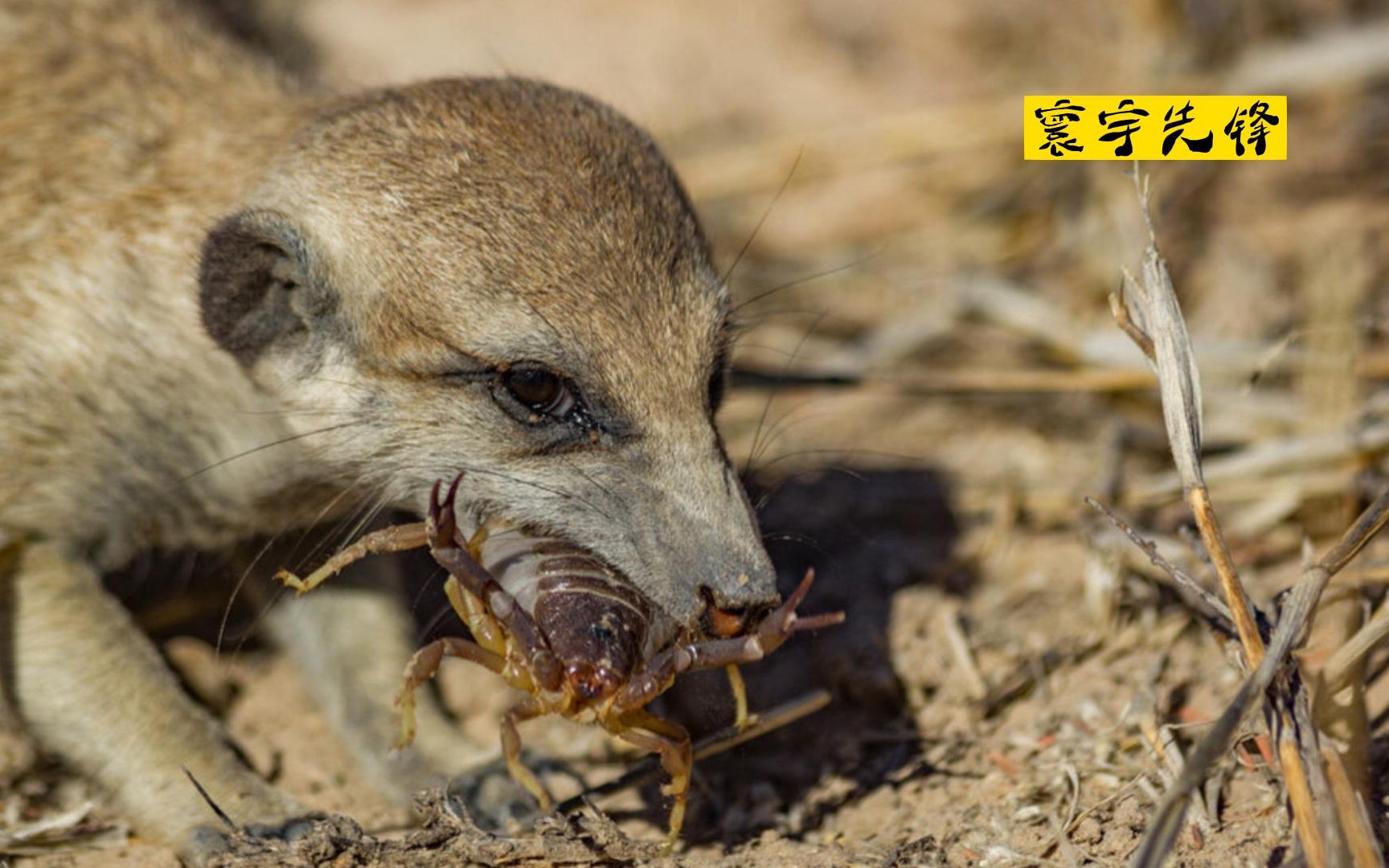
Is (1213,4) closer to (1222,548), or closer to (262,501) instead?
(1222,548)

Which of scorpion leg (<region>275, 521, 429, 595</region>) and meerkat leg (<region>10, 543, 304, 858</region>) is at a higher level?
scorpion leg (<region>275, 521, 429, 595</region>)

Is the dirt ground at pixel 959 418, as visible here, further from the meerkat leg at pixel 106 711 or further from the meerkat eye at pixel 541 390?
the meerkat eye at pixel 541 390

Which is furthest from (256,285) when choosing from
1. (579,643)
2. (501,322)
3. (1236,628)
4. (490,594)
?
(1236,628)

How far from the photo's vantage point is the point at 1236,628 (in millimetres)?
2902

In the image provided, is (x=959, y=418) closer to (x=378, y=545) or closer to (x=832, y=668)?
(x=832, y=668)

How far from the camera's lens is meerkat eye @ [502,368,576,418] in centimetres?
312

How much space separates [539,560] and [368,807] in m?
1.07

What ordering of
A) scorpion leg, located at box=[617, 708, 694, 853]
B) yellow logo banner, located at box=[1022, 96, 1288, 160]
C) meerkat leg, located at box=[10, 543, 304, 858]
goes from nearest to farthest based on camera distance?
scorpion leg, located at box=[617, 708, 694, 853] < meerkat leg, located at box=[10, 543, 304, 858] < yellow logo banner, located at box=[1022, 96, 1288, 160]

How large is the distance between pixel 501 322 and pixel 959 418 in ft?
7.92

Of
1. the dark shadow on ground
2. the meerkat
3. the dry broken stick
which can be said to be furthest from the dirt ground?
the meerkat

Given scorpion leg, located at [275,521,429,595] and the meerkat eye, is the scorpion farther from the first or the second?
the meerkat eye

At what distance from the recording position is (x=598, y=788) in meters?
3.29

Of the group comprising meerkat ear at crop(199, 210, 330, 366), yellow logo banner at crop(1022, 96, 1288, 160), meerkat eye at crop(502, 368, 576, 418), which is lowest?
meerkat eye at crop(502, 368, 576, 418)

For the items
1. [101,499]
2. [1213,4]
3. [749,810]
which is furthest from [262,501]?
[1213,4]
